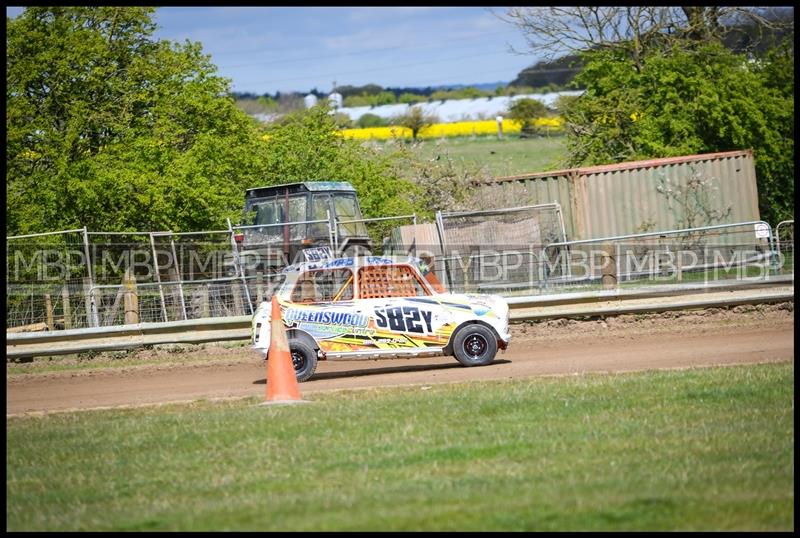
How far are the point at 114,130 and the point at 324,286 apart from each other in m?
12.8

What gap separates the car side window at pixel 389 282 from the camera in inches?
582

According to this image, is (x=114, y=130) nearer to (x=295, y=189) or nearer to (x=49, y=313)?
(x=295, y=189)

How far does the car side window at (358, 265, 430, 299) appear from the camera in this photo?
48.5 ft

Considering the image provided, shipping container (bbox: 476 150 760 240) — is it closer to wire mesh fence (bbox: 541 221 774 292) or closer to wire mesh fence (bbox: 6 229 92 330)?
wire mesh fence (bbox: 541 221 774 292)

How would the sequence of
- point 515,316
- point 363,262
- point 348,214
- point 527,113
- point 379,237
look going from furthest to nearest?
1. point 527,113
2. point 379,237
3. point 348,214
4. point 515,316
5. point 363,262

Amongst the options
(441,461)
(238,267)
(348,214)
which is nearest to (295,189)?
(348,214)

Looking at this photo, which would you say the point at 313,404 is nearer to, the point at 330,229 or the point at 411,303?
the point at 411,303

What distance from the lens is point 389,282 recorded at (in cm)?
1482

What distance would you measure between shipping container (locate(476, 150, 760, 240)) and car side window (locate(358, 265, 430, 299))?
12056 mm

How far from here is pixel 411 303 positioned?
1448cm

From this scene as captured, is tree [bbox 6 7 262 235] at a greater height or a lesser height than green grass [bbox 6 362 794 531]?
greater

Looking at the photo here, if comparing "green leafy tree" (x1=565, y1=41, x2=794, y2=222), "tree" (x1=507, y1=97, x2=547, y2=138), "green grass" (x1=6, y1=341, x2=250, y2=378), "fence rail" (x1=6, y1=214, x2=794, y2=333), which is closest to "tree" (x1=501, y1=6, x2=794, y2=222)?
"green leafy tree" (x1=565, y1=41, x2=794, y2=222)

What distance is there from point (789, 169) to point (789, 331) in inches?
613

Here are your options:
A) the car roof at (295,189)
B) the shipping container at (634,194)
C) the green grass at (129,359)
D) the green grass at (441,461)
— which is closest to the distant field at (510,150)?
the shipping container at (634,194)
